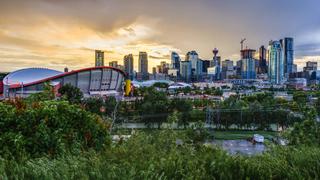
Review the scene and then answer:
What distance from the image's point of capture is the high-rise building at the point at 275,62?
188875mm

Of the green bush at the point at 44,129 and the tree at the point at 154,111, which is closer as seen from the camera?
the green bush at the point at 44,129

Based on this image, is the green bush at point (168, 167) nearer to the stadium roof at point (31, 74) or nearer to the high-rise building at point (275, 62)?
the stadium roof at point (31, 74)

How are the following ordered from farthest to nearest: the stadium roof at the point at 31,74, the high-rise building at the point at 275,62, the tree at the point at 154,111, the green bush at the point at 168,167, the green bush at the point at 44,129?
the high-rise building at the point at 275,62 < the stadium roof at the point at 31,74 < the tree at the point at 154,111 < the green bush at the point at 44,129 < the green bush at the point at 168,167

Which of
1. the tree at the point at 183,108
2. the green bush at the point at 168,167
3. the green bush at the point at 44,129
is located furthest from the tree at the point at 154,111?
the green bush at the point at 168,167

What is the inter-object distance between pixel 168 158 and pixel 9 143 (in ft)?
6.60

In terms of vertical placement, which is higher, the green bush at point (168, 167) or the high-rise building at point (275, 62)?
the high-rise building at point (275, 62)

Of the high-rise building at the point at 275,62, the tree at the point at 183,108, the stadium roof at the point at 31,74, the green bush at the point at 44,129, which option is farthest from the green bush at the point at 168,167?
the high-rise building at the point at 275,62

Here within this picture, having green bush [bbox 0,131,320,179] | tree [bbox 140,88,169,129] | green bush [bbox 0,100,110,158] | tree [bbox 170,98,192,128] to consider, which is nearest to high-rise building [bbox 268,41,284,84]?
tree [bbox 170,98,192,128]

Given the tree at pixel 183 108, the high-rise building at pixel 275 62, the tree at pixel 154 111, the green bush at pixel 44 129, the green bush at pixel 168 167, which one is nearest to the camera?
the green bush at pixel 168 167

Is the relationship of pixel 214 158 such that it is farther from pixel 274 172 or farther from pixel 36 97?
pixel 36 97

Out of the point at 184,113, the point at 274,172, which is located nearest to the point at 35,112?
the point at 274,172

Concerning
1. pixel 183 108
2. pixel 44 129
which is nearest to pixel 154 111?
pixel 183 108

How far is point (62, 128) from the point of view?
5008 millimetres

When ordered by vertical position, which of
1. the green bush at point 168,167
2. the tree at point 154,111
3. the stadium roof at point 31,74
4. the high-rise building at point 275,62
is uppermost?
the high-rise building at point 275,62
